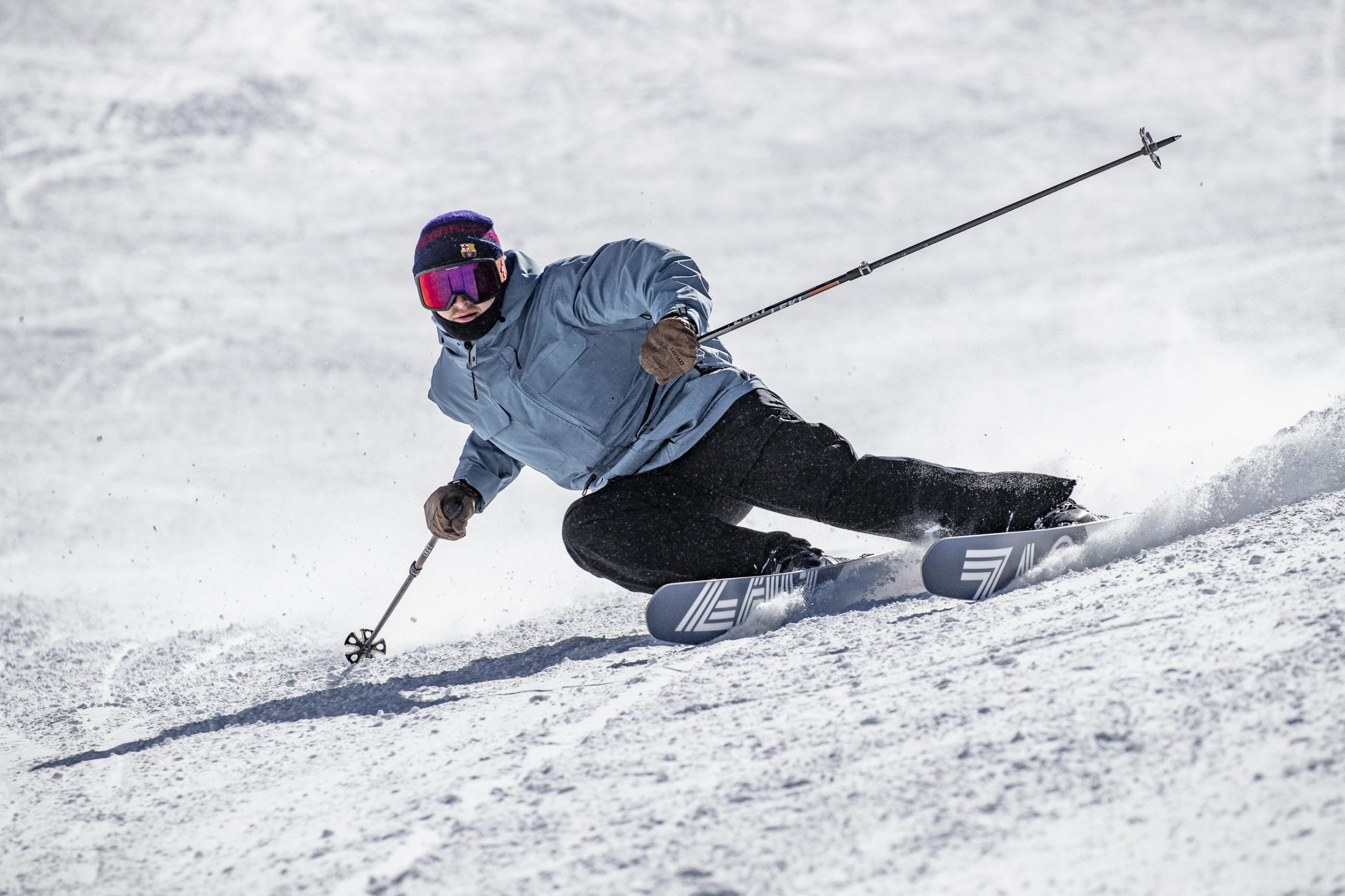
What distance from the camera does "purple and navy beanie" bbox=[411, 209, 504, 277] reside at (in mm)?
3240

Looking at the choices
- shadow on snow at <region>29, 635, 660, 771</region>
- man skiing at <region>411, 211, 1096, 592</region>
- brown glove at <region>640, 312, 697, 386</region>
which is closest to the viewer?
shadow on snow at <region>29, 635, 660, 771</region>

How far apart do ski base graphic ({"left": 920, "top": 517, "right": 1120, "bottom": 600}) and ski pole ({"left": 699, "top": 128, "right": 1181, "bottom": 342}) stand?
104cm

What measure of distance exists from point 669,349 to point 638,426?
21.0 inches

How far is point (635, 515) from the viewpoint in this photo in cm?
320

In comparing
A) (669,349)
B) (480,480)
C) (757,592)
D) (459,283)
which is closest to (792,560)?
(757,592)

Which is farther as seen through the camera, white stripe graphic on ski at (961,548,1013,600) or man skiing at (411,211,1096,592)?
man skiing at (411,211,1096,592)

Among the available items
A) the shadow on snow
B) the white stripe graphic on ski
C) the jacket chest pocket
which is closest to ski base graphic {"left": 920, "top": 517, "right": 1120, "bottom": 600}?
the white stripe graphic on ski

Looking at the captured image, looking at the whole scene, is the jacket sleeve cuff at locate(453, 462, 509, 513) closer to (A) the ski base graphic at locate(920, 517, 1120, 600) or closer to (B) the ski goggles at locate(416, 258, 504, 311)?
(B) the ski goggles at locate(416, 258, 504, 311)

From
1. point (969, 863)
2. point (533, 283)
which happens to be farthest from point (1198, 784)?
point (533, 283)

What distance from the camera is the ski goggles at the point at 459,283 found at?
3227mm

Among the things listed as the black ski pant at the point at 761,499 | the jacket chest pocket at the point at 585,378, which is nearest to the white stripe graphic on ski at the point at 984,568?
the black ski pant at the point at 761,499

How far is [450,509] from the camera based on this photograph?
11.6 ft

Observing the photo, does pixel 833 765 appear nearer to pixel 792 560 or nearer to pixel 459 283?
pixel 792 560

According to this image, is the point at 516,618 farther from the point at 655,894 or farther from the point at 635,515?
the point at 655,894
